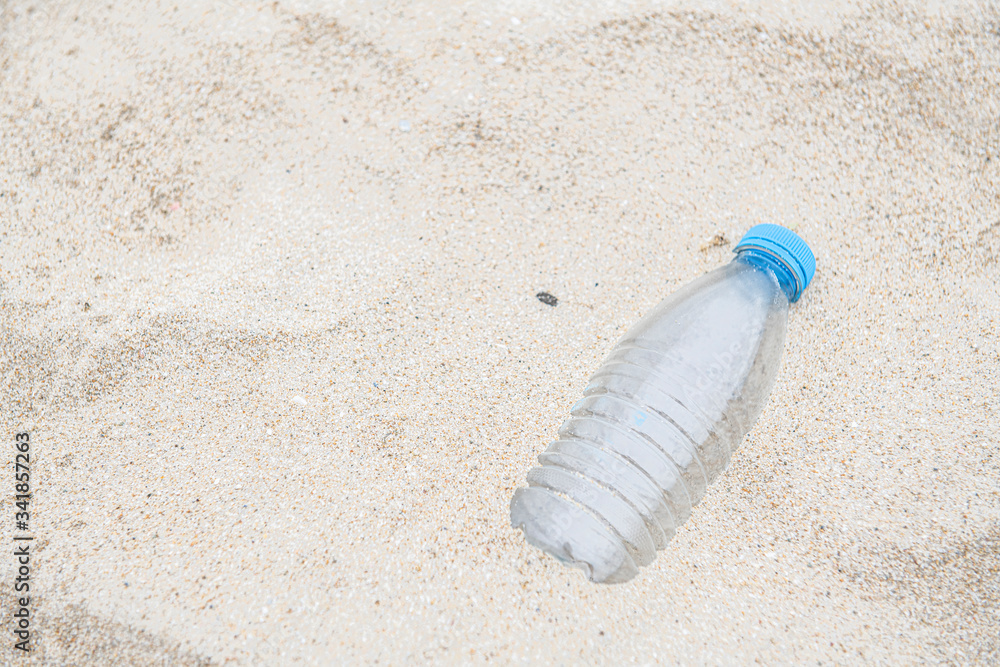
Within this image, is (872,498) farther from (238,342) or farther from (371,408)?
(238,342)

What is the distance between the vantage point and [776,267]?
1402mm

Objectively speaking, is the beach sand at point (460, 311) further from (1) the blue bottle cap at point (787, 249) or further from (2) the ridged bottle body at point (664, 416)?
(1) the blue bottle cap at point (787, 249)

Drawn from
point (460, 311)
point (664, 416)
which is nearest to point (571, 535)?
point (664, 416)

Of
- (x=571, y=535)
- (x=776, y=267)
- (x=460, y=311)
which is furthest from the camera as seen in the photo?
(x=460, y=311)

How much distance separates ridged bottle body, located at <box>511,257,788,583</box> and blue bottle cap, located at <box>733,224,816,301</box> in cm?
6

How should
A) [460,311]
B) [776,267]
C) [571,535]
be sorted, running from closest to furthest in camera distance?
[571,535], [776,267], [460,311]

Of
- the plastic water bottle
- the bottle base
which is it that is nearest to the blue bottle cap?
the plastic water bottle

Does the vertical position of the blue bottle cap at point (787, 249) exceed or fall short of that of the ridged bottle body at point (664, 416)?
it exceeds it

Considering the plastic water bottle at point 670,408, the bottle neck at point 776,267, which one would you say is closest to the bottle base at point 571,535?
the plastic water bottle at point 670,408

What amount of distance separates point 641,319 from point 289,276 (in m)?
0.92

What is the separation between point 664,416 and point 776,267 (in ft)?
1.46

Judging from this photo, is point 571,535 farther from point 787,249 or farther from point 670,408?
point 787,249

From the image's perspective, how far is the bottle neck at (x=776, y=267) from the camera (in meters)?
1.39

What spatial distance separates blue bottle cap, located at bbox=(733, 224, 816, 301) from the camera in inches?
54.3
